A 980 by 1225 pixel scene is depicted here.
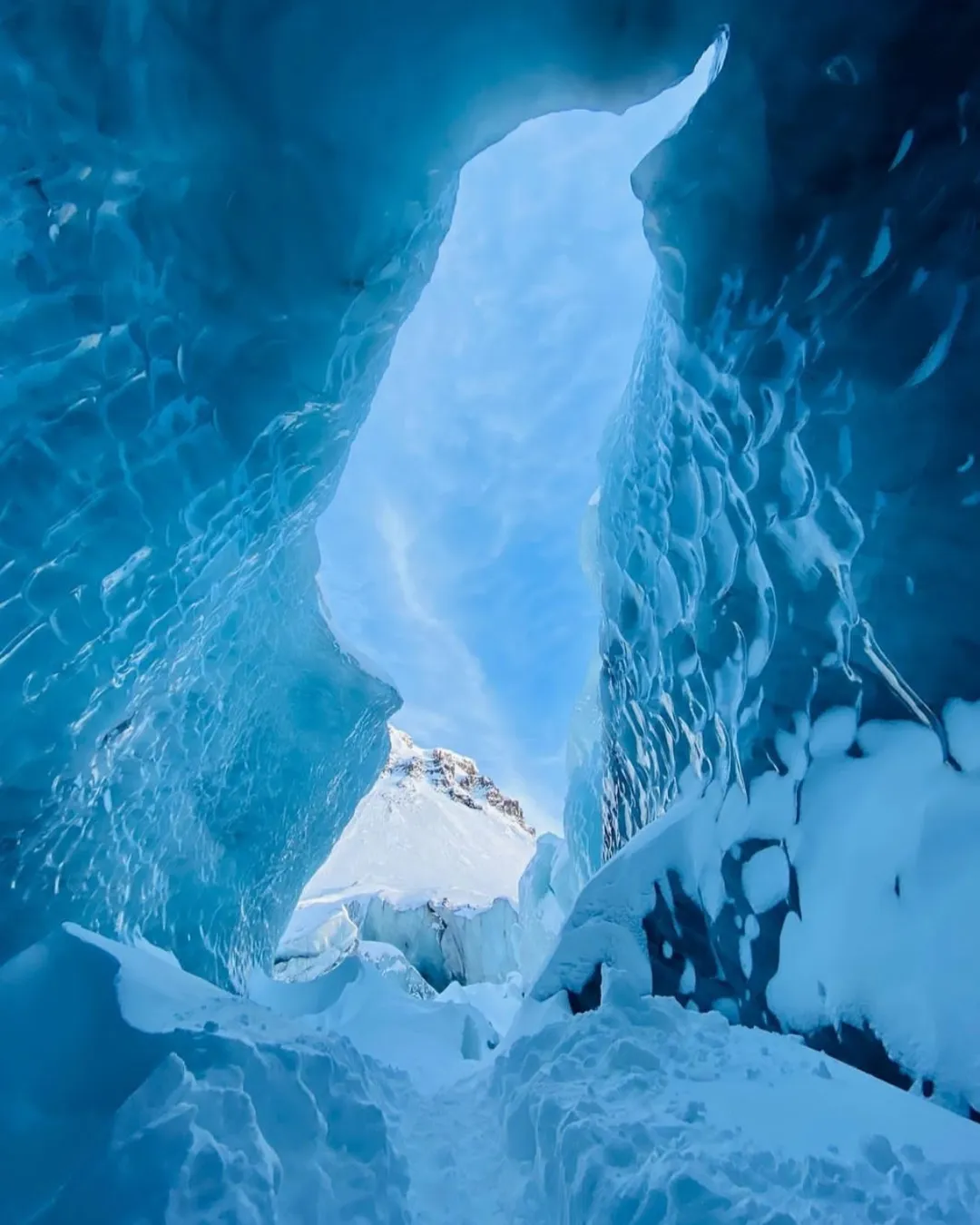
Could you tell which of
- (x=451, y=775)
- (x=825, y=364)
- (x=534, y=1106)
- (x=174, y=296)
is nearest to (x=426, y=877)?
(x=451, y=775)

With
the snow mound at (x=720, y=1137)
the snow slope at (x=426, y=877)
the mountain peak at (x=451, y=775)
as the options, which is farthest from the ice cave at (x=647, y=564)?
the mountain peak at (x=451, y=775)

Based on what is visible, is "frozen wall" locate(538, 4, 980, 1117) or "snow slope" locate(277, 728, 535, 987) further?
"snow slope" locate(277, 728, 535, 987)

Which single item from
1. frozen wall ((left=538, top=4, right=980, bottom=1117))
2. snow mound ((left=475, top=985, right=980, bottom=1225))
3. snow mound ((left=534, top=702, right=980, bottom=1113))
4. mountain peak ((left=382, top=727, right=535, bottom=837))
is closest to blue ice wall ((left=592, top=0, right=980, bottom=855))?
frozen wall ((left=538, top=4, right=980, bottom=1117))

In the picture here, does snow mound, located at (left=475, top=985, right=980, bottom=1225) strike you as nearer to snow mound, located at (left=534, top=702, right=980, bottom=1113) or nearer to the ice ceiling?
snow mound, located at (left=534, top=702, right=980, bottom=1113)

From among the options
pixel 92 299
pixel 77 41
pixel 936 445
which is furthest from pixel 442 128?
pixel 936 445

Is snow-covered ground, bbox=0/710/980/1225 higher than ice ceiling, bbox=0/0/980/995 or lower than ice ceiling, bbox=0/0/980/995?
lower

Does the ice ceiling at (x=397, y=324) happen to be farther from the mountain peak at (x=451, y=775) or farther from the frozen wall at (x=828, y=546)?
the mountain peak at (x=451, y=775)
